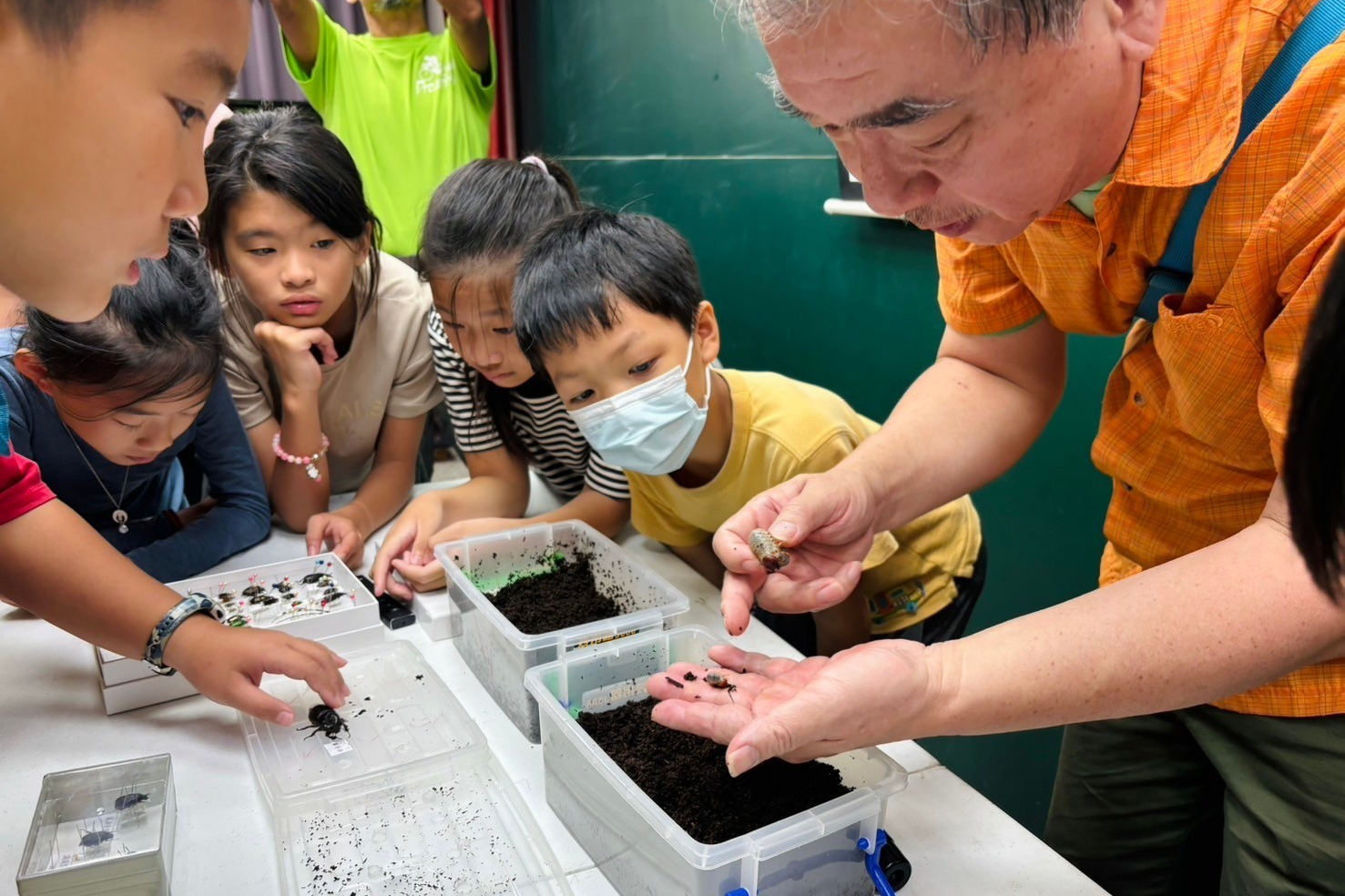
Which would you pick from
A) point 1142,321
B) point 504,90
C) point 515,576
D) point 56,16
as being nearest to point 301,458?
point 515,576

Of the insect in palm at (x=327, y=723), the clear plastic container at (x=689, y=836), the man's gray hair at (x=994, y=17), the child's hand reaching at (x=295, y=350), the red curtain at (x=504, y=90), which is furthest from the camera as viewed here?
the red curtain at (x=504, y=90)

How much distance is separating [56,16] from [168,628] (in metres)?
0.84

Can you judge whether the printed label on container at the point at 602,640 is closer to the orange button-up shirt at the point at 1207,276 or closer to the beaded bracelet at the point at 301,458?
the orange button-up shirt at the point at 1207,276

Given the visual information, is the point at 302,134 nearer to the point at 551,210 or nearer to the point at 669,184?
the point at 551,210

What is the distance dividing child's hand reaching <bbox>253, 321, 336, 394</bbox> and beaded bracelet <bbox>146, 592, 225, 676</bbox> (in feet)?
2.03

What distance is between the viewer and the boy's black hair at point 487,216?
1.56 m

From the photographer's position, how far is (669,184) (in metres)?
3.42

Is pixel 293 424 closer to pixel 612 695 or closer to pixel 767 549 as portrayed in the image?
pixel 612 695

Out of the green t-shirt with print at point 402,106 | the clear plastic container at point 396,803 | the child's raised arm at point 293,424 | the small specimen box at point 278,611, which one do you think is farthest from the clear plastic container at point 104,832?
the green t-shirt with print at point 402,106

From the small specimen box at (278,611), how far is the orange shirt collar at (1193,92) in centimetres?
113

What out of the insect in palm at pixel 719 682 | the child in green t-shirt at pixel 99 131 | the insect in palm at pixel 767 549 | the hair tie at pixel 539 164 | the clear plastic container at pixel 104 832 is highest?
the child in green t-shirt at pixel 99 131

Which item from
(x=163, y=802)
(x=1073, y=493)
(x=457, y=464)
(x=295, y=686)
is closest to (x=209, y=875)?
(x=163, y=802)

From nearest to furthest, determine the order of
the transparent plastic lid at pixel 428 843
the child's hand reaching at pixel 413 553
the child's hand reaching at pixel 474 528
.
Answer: the transparent plastic lid at pixel 428 843 → the child's hand reaching at pixel 413 553 → the child's hand reaching at pixel 474 528

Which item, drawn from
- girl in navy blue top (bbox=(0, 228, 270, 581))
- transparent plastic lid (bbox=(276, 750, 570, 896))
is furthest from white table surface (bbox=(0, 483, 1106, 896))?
girl in navy blue top (bbox=(0, 228, 270, 581))
